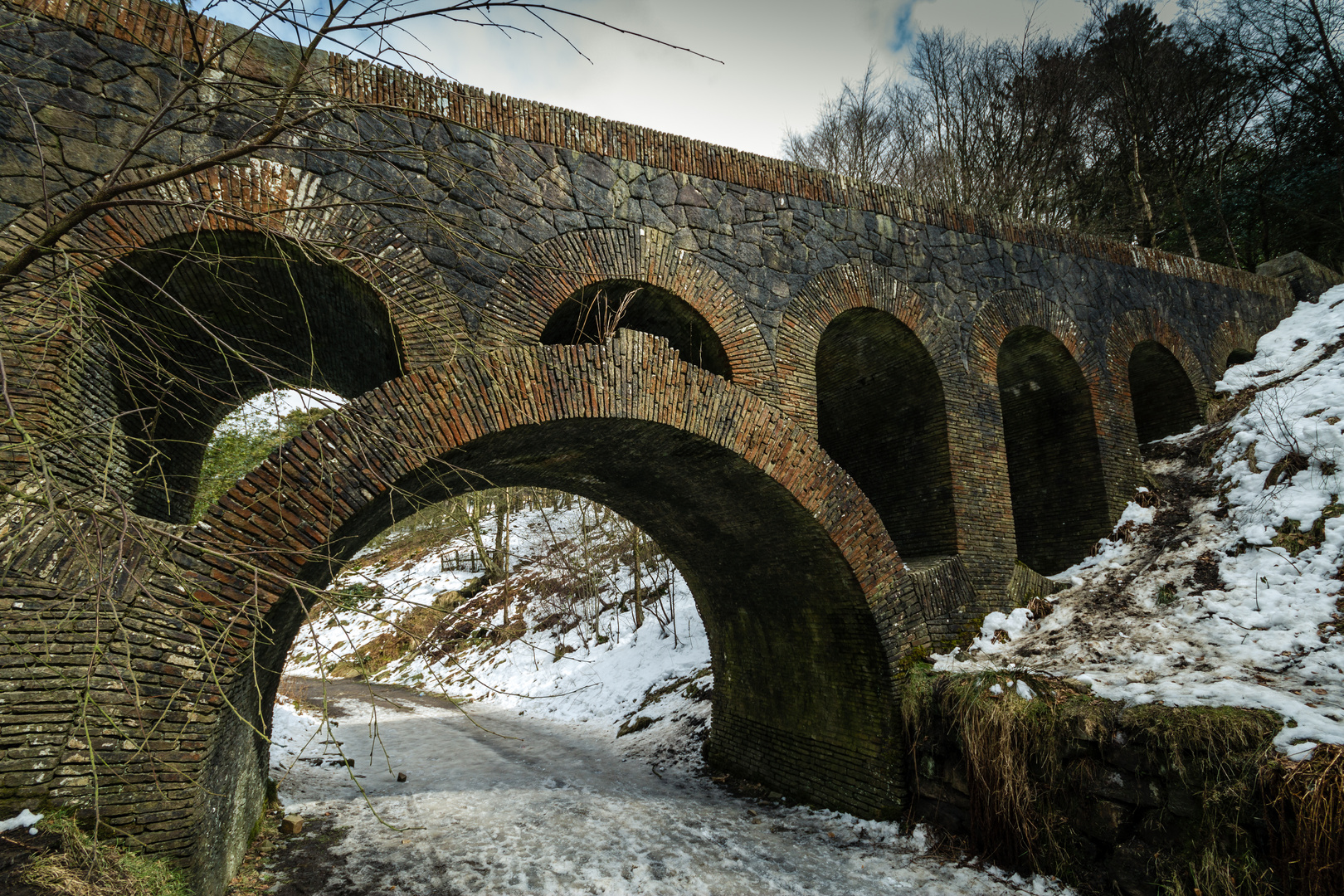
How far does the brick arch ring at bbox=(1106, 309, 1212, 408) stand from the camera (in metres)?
9.55

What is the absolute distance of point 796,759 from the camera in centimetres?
766

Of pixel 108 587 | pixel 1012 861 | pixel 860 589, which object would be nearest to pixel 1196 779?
pixel 1012 861

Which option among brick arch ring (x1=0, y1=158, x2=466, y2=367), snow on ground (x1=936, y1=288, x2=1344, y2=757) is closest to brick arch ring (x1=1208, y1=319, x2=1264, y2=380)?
snow on ground (x1=936, y1=288, x2=1344, y2=757)

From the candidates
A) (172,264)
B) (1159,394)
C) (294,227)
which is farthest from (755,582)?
(1159,394)

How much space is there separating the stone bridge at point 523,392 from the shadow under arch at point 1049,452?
0.04 metres

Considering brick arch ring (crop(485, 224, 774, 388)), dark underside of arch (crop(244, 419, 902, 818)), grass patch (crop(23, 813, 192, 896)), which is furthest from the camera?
dark underside of arch (crop(244, 419, 902, 818))

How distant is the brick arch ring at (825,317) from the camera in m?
7.02

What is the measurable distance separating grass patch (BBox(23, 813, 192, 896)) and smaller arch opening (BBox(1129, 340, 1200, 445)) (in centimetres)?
1191

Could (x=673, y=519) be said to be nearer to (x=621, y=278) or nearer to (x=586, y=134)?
(x=621, y=278)

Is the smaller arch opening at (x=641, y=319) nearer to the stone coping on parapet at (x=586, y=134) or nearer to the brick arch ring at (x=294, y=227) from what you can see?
the brick arch ring at (x=294, y=227)

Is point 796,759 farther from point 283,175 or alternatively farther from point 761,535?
point 283,175

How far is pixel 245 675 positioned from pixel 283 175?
11.6ft

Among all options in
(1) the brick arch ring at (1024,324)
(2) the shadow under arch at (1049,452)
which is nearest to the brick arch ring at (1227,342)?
(1) the brick arch ring at (1024,324)

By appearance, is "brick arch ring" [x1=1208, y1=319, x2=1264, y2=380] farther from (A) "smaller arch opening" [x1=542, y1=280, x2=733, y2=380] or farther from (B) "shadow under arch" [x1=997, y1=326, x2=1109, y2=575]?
(A) "smaller arch opening" [x1=542, y1=280, x2=733, y2=380]
